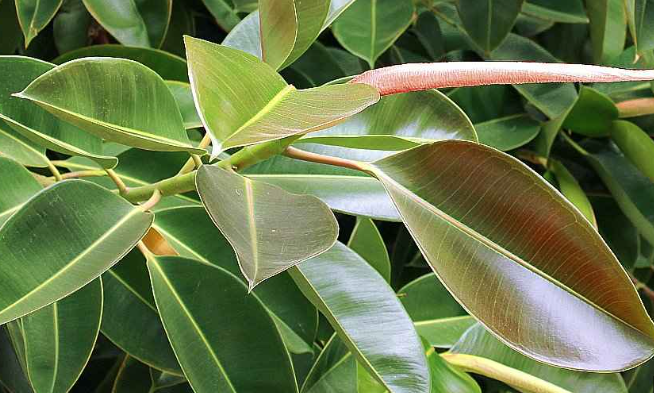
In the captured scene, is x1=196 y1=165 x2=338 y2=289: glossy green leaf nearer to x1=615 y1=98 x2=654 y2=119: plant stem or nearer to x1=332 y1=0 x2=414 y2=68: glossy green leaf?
x1=332 y1=0 x2=414 y2=68: glossy green leaf

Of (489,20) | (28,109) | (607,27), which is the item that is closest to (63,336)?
(28,109)

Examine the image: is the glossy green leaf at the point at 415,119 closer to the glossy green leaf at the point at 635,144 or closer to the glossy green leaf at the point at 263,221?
the glossy green leaf at the point at 263,221

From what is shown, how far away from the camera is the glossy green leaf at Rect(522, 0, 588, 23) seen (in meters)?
0.96

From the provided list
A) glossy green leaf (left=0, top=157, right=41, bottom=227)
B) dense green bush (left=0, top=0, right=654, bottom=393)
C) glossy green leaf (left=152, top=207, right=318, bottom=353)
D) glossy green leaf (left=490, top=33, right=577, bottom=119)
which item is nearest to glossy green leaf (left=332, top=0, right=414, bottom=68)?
dense green bush (left=0, top=0, right=654, bottom=393)

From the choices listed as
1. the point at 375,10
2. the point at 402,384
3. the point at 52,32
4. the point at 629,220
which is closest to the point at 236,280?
the point at 402,384

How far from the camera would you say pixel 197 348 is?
56 centimetres

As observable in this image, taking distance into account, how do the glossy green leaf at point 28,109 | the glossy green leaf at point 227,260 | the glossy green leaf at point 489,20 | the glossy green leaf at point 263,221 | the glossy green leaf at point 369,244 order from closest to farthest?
the glossy green leaf at point 263,221, the glossy green leaf at point 28,109, the glossy green leaf at point 227,260, the glossy green leaf at point 369,244, the glossy green leaf at point 489,20

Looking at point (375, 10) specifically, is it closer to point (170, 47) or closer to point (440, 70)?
point (170, 47)

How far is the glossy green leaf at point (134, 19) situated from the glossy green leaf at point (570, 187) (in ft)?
1.63

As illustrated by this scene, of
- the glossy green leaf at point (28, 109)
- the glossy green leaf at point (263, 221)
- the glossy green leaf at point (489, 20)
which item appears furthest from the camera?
the glossy green leaf at point (489, 20)

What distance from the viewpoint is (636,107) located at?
3.05 feet

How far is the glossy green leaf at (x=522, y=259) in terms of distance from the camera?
39 centimetres

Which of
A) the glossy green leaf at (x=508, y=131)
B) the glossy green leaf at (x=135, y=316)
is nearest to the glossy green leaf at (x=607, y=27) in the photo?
the glossy green leaf at (x=508, y=131)

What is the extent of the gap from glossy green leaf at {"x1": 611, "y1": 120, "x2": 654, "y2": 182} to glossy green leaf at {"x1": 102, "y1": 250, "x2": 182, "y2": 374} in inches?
22.0
